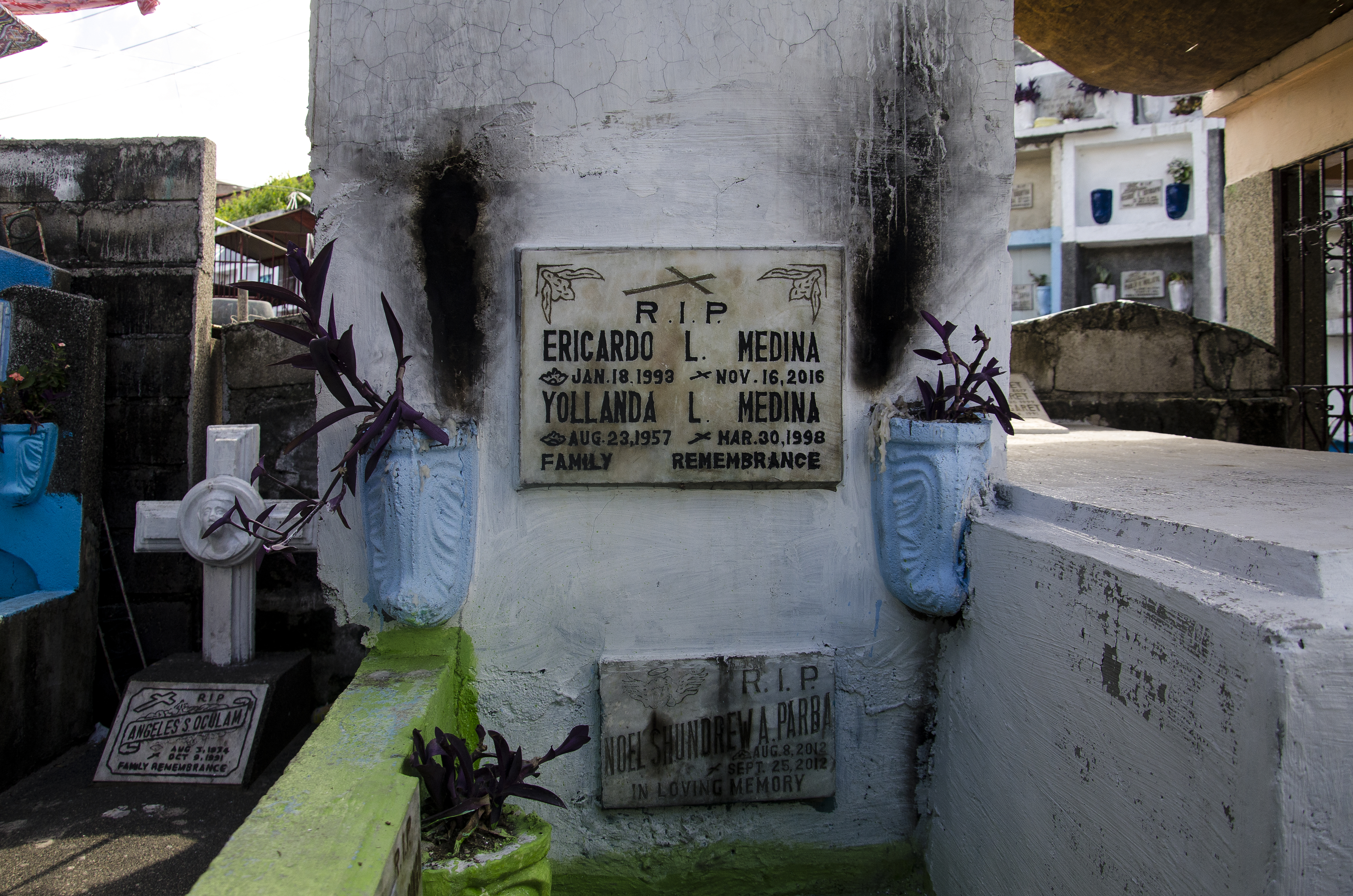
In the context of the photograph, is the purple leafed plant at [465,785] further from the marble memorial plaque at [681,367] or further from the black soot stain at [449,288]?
Answer: the black soot stain at [449,288]

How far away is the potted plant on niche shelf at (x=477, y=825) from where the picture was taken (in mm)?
1553

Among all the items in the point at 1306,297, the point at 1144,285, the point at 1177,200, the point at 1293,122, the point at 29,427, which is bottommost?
the point at 29,427

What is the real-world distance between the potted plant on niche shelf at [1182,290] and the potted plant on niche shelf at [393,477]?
1745 centimetres

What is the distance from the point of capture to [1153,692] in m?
1.34

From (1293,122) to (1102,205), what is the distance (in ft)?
43.5

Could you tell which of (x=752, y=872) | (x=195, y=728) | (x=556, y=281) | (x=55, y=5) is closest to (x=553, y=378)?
(x=556, y=281)

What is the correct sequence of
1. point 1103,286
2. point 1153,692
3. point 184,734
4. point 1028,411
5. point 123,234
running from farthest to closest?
point 1103,286 → point 1028,411 → point 123,234 → point 184,734 → point 1153,692

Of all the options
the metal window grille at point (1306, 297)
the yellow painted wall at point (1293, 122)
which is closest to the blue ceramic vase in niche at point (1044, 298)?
the yellow painted wall at point (1293, 122)

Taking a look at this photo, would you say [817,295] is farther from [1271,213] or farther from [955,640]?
[1271,213]

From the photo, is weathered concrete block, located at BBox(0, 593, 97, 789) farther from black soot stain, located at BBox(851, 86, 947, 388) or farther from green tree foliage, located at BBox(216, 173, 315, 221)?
green tree foliage, located at BBox(216, 173, 315, 221)

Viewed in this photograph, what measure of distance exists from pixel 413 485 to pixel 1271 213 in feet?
17.9

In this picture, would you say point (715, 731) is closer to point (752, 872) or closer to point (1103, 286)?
point (752, 872)

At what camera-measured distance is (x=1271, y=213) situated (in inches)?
195

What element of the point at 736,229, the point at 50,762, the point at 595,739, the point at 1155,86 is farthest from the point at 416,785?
the point at 1155,86
